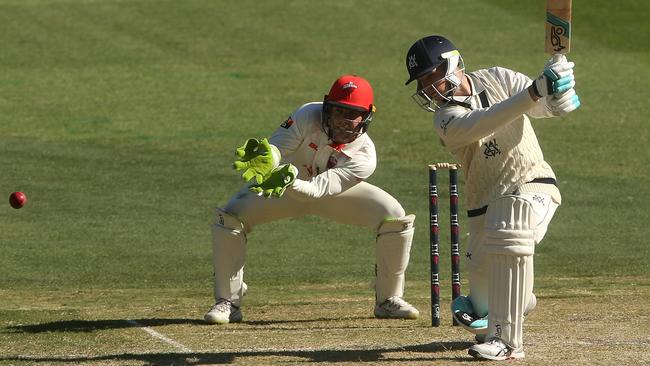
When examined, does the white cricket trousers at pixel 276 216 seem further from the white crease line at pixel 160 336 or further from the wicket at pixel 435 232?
the white crease line at pixel 160 336

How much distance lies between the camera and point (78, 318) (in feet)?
31.6

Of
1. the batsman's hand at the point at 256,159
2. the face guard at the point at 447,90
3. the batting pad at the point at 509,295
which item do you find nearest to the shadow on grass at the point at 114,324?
the batsman's hand at the point at 256,159

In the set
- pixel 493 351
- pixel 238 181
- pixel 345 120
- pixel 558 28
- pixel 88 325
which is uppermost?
pixel 558 28

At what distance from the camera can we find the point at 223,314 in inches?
371

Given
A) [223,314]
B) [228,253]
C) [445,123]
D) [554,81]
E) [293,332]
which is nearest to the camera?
[554,81]

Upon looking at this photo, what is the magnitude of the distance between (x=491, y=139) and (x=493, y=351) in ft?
4.03

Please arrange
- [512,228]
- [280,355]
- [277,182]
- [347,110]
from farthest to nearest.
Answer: [347,110], [280,355], [277,182], [512,228]

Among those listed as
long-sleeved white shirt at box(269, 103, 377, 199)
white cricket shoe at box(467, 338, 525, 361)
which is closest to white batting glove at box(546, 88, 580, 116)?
white cricket shoe at box(467, 338, 525, 361)

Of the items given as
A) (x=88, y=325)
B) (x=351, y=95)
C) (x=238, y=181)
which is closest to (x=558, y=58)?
(x=351, y=95)

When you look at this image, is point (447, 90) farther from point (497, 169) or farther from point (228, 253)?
point (228, 253)

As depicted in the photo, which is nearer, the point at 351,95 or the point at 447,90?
the point at 447,90

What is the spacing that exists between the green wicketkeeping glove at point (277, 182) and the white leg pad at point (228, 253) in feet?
5.81

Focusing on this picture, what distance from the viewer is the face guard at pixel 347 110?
901cm

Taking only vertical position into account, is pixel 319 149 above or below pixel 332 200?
above
